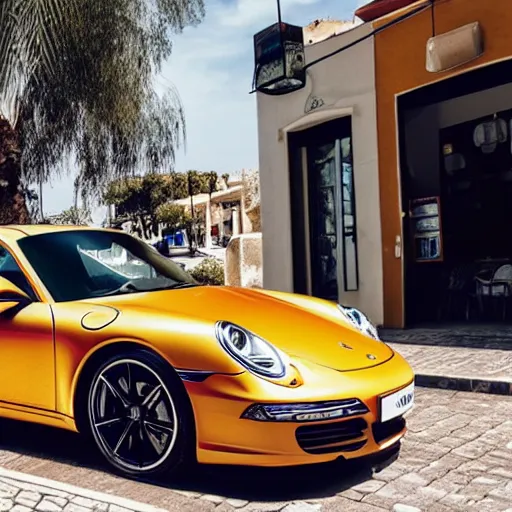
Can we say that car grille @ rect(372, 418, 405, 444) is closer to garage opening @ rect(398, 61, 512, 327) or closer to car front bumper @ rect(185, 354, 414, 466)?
car front bumper @ rect(185, 354, 414, 466)

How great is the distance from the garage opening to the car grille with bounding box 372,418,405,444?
18.8 ft

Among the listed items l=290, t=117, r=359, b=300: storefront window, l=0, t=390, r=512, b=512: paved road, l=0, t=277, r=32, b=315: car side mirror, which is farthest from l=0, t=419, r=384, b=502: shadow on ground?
l=290, t=117, r=359, b=300: storefront window

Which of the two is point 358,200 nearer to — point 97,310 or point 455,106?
point 455,106

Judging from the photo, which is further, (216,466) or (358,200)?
(358,200)

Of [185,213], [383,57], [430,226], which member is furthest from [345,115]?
[185,213]

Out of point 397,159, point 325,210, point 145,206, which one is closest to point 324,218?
point 325,210

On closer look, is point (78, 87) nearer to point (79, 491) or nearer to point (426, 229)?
point (426, 229)

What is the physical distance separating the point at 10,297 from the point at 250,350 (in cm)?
146

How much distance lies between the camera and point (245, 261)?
1513 cm

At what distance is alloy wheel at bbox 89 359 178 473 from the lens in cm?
326

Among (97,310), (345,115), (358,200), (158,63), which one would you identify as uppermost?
(158,63)

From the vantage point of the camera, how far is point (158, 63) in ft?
45.5

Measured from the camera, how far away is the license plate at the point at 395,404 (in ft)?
10.7

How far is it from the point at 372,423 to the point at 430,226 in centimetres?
657
